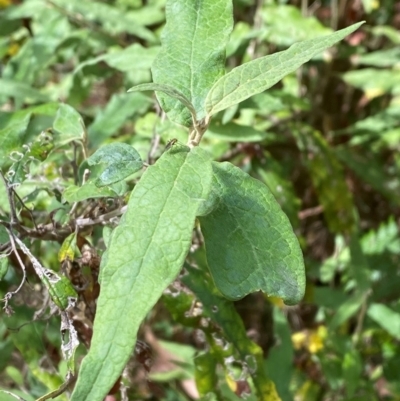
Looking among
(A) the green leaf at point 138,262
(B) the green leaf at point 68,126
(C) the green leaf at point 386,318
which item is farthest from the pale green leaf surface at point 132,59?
(C) the green leaf at point 386,318

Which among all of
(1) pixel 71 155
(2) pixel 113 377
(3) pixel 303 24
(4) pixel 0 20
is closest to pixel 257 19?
(3) pixel 303 24

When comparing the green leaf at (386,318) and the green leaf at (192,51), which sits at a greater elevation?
the green leaf at (192,51)

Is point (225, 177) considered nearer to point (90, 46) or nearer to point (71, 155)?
point (71, 155)

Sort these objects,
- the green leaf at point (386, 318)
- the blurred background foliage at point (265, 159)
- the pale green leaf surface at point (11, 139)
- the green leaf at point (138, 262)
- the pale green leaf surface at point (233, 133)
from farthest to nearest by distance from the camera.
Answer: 1. the green leaf at point (386, 318)
2. the pale green leaf surface at point (233, 133)
3. the blurred background foliage at point (265, 159)
4. the pale green leaf surface at point (11, 139)
5. the green leaf at point (138, 262)

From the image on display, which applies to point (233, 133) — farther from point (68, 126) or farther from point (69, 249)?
point (69, 249)

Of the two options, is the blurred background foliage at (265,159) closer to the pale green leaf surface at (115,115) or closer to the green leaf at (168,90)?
the pale green leaf surface at (115,115)

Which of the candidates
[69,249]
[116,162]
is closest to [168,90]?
[116,162]

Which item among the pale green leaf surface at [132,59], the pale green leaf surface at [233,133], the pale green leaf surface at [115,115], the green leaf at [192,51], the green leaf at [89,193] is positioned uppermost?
the green leaf at [192,51]
